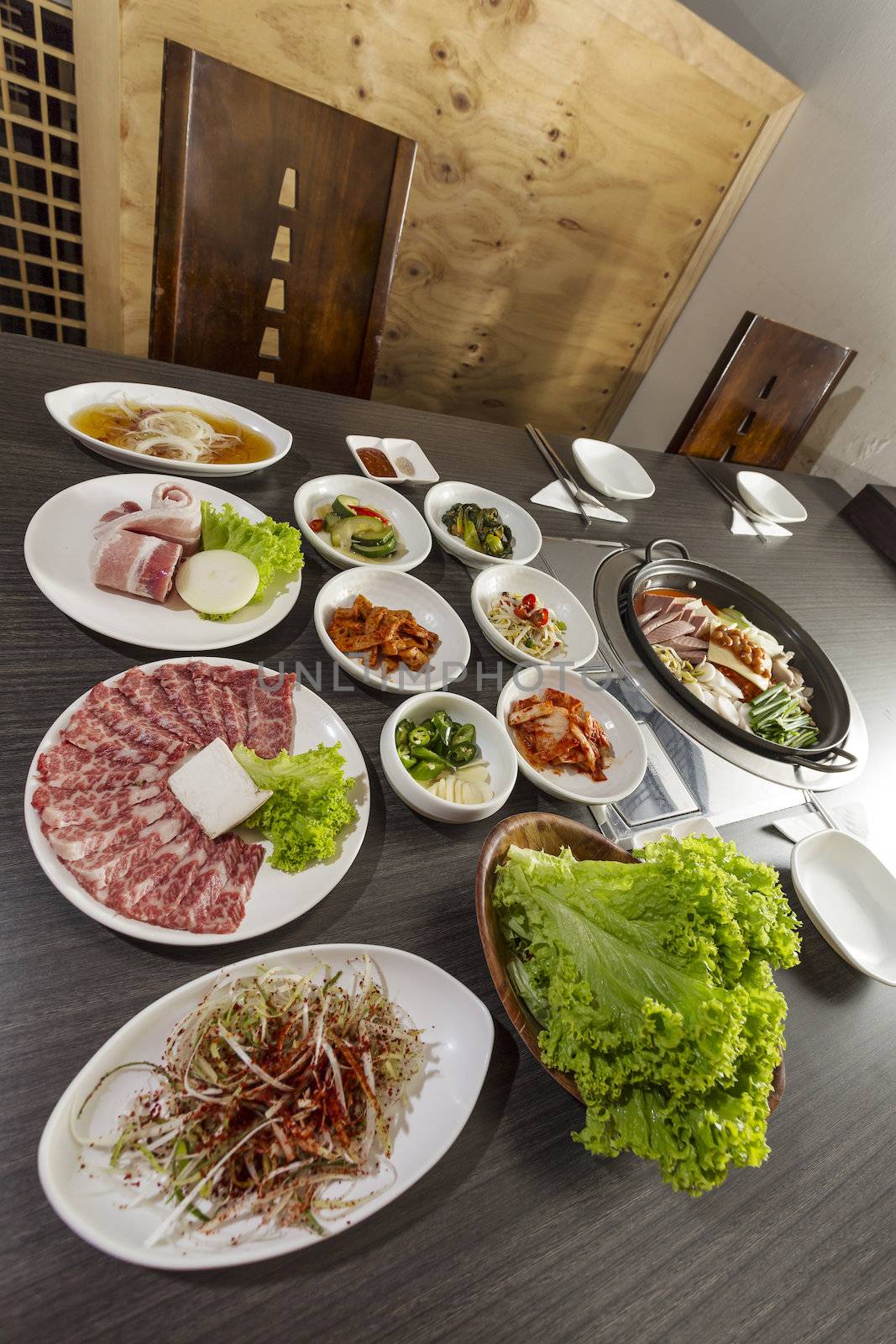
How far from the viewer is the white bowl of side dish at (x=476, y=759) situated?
1.23 metres

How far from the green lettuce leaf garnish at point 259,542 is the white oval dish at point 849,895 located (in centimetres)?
133

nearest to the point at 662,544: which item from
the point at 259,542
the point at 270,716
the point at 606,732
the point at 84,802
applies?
the point at 606,732

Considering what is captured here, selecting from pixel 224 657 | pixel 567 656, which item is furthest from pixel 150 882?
pixel 567 656

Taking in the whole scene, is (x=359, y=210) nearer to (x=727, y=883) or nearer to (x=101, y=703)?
(x=101, y=703)

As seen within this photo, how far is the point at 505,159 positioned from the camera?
3.40 metres

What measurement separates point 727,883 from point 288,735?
778 millimetres

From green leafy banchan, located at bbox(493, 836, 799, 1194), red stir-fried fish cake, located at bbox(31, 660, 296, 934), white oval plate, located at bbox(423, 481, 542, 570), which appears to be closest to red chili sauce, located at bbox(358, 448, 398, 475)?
white oval plate, located at bbox(423, 481, 542, 570)

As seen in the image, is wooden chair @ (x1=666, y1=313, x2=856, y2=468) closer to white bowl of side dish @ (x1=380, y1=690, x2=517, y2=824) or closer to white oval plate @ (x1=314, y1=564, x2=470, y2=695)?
white oval plate @ (x1=314, y1=564, x2=470, y2=695)

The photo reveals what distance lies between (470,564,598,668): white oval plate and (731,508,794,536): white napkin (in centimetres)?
128

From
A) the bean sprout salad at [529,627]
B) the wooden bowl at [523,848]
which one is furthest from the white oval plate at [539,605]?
the wooden bowl at [523,848]

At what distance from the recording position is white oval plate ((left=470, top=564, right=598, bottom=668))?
1.65 m

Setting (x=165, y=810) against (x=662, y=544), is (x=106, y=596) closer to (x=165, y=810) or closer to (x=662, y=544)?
(x=165, y=810)

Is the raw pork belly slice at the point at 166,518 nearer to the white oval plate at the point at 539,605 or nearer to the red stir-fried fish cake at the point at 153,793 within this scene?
the red stir-fried fish cake at the point at 153,793

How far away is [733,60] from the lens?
3551 mm
